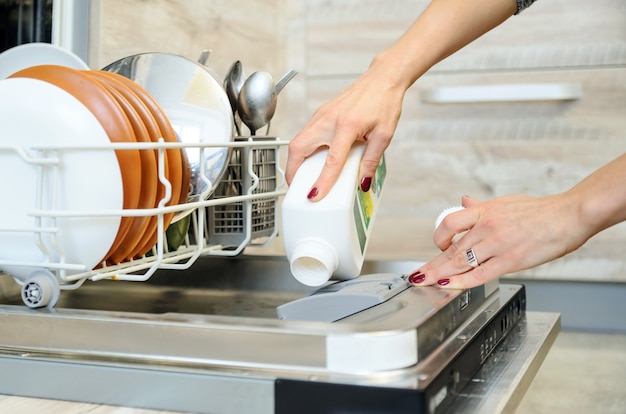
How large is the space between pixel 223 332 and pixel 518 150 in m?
1.24

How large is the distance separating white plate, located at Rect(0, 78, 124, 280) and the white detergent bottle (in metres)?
0.16

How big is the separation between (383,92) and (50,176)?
1.26 feet

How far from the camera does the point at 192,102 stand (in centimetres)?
89

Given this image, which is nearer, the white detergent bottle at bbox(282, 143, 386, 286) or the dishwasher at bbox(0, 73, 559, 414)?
the dishwasher at bbox(0, 73, 559, 414)

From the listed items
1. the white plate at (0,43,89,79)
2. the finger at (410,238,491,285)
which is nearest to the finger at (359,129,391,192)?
the finger at (410,238,491,285)

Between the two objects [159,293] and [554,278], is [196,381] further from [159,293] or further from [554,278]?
[554,278]

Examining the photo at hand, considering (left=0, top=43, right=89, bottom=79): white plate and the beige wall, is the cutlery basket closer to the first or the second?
(left=0, top=43, right=89, bottom=79): white plate

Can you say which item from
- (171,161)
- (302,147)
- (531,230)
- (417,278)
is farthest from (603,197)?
(171,161)

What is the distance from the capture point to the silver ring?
0.76 m

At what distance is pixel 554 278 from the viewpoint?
1.69 meters

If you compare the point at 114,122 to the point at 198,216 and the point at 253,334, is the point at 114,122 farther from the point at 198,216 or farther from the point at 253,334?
the point at 253,334

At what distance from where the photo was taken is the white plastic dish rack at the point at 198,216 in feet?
2.11

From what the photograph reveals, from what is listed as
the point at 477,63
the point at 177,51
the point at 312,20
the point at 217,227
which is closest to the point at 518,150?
the point at 477,63

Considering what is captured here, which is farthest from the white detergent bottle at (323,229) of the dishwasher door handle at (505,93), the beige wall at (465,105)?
the dishwasher door handle at (505,93)
